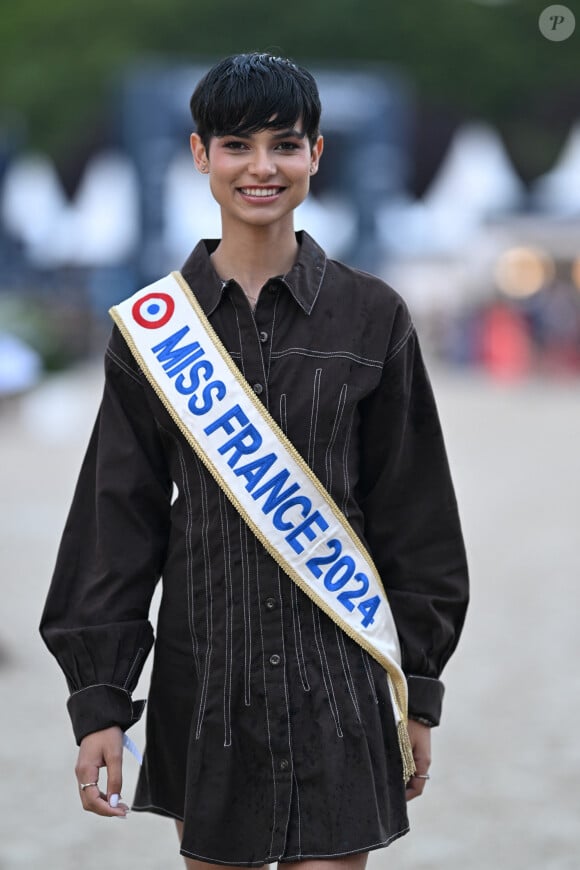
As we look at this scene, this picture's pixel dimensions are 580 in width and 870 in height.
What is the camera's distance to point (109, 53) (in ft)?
184

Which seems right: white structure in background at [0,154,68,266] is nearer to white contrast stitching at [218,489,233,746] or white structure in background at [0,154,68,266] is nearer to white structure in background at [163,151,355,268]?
white structure in background at [163,151,355,268]

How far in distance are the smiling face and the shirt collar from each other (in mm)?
88

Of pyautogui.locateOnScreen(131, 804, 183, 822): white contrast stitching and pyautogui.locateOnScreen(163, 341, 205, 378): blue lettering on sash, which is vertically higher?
pyautogui.locateOnScreen(163, 341, 205, 378): blue lettering on sash

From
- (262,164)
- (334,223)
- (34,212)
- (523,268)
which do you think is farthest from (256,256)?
(34,212)

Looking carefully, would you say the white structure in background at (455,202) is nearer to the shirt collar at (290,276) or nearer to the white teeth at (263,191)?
the shirt collar at (290,276)

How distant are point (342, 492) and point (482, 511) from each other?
362 inches

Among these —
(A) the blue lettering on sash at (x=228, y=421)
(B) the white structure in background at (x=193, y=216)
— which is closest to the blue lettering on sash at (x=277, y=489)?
(A) the blue lettering on sash at (x=228, y=421)

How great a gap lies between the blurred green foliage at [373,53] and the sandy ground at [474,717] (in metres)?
43.6

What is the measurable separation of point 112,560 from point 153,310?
1.43 ft

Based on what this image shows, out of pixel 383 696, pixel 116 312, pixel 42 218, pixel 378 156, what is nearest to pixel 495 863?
pixel 383 696

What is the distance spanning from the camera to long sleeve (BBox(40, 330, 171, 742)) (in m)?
2.69

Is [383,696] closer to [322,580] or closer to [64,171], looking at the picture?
[322,580]

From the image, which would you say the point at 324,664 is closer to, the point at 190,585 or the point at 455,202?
the point at 190,585

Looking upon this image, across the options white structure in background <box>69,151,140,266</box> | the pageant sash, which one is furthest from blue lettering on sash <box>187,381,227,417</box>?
white structure in background <box>69,151,140,266</box>
